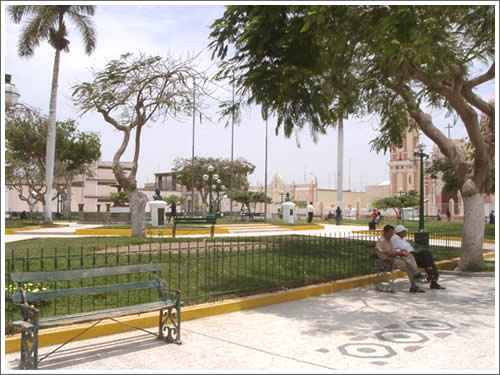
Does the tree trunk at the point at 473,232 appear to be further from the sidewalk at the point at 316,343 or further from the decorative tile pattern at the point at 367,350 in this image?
the decorative tile pattern at the point at 367,350

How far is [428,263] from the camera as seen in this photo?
9633 millimetres

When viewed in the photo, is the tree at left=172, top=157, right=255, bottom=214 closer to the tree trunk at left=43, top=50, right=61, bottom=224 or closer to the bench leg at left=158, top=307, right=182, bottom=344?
the tree trunk at left=43, top=50, right=61, bottom=224

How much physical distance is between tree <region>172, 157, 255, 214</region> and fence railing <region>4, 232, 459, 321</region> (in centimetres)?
4811

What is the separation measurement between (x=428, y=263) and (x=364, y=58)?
4200 millimetres

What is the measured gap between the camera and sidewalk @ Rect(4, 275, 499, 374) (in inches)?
197

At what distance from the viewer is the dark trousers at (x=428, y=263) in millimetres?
9508

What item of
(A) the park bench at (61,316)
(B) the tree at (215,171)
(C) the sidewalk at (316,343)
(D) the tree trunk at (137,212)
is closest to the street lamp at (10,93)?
(A) the park bench at (61,316)

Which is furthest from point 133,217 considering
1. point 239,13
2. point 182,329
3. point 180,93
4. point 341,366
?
point 341,366

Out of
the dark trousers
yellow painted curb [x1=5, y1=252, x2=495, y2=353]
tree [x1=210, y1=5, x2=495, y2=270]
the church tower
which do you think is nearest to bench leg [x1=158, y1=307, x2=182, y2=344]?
yellow painted curb [x1=5, y1=252, x2=495, y2=353]

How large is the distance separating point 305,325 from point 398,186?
5353 centimetres

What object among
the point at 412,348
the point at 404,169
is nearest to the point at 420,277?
the point at 412,348

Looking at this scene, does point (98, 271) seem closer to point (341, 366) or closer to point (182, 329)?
point (182, 329)

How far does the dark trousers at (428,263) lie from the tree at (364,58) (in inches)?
95.2

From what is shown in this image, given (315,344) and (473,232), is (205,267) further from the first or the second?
(473,232)
